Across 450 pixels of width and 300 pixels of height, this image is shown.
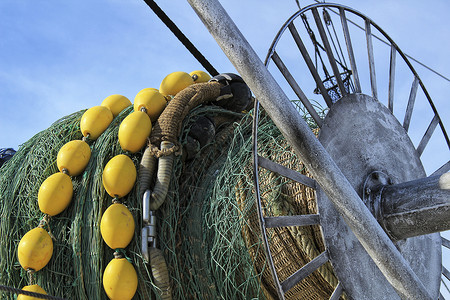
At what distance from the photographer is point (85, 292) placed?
8.00ft

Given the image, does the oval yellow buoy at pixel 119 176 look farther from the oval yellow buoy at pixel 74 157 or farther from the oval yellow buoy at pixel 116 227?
the oval yellow buoy at pixel 74 157

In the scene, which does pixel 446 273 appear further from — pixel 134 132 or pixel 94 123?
pixel 94 123

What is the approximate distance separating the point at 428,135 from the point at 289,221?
1.25 m

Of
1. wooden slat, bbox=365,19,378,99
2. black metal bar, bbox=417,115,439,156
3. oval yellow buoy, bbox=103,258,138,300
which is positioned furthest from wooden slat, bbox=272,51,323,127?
oval yellow buoy, bbox=103,258,138,300

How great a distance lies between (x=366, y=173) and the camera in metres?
2.28

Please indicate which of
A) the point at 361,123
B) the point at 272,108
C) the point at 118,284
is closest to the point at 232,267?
the point at 118,284

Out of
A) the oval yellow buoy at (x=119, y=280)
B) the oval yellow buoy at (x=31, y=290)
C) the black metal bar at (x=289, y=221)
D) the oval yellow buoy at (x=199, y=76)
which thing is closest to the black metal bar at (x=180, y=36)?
the oval yellow buoy at (x=199, y=76)

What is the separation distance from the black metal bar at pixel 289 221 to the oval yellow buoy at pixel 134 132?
3.09ft

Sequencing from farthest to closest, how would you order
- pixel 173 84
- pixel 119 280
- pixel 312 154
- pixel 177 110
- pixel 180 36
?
1. pixel 180 36
2. pixel 173 84
3. pixel 177 110
4. pixel 119 280
5. pixel 312 154

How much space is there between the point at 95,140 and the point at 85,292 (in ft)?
2.50

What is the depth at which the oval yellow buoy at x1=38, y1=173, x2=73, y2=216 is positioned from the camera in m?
2.53

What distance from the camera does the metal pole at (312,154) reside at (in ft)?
5.38

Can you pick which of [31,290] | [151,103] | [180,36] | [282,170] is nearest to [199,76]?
[151,103]

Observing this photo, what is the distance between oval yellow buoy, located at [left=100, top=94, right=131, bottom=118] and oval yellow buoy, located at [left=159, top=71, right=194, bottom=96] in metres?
0.21
